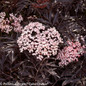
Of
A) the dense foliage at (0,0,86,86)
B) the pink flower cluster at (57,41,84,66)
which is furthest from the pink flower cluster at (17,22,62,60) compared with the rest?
the pink flower cluster at (57,41,84,66)

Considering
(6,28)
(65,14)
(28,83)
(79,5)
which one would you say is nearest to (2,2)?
(6,28)

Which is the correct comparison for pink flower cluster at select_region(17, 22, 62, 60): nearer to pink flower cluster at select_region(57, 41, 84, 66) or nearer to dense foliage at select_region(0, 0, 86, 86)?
dense foliage at select_region(0, 0, 86, 86)

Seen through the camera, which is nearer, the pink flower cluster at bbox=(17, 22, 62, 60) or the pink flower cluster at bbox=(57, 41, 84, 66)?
the pink flower cluster at bbox=(17, 22, 62, 60)

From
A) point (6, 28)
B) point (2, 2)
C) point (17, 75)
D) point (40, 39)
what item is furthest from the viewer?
point (2, 2)

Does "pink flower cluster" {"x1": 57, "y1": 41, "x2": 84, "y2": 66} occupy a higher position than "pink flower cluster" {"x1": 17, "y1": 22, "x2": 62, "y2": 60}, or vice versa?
"pink flower cluster" {"x1": 17, "y1": 22, "x2": 62, "y2": 60}

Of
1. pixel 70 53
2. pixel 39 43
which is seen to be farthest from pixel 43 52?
pixel 70 53

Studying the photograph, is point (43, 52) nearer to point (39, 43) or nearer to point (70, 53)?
point (39, 43)

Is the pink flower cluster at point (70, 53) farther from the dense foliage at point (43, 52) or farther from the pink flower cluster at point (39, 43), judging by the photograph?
the pink flower cluster at point (39, 43)

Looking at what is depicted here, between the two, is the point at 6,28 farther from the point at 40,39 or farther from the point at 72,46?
the point at 72,46

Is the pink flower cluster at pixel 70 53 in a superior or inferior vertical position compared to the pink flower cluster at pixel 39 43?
inferior

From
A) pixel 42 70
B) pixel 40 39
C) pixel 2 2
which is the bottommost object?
pixel 42 70

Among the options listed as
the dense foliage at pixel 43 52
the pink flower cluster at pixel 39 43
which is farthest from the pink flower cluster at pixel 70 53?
the pink flower cluster at pixel 39 43
